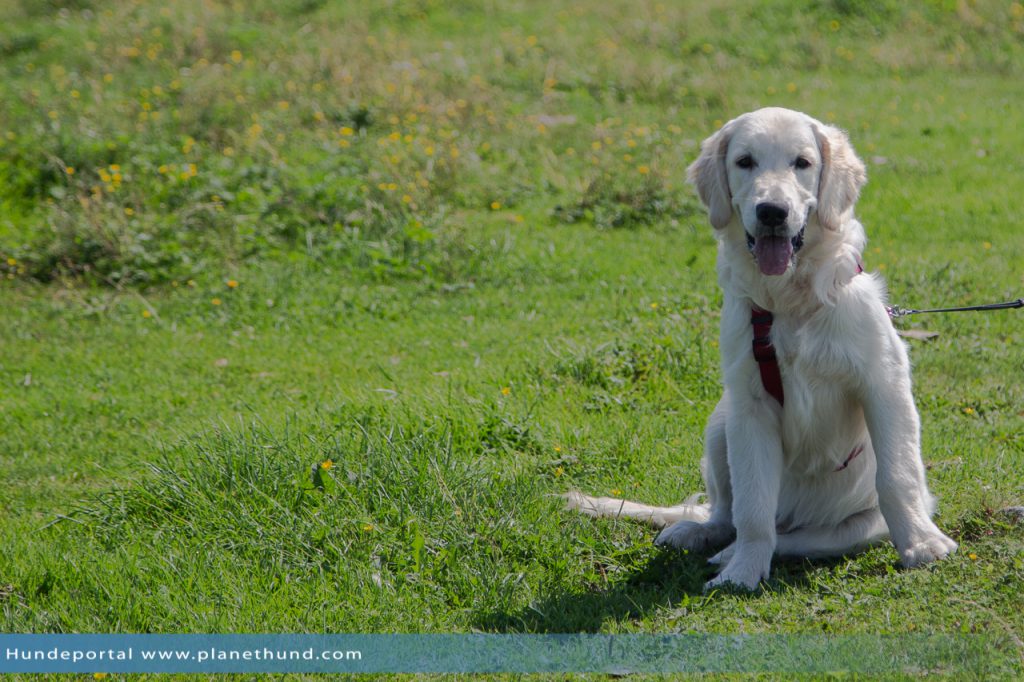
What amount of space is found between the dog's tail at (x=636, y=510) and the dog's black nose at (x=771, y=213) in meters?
1.23

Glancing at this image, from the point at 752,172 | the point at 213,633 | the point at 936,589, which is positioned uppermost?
the point at 752,172

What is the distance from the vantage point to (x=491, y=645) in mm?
3479

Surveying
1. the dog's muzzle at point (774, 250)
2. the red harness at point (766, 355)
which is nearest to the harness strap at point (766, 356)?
the red harness at point (766, 355)

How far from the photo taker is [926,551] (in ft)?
12.0

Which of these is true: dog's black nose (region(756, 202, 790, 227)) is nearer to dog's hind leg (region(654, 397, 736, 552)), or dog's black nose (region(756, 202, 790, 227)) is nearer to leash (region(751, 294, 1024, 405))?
leash (region(751, 294, 1024, 405))

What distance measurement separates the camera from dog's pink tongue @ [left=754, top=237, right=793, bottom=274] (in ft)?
12.0

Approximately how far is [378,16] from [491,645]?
12.7 m

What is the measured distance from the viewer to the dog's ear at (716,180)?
3902mm

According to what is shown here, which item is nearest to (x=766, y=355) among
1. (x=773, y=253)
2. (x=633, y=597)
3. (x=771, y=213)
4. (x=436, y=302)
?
(x=773, y=253)

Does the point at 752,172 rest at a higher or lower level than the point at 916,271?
higher

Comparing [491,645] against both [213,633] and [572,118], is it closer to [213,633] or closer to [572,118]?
[213,633]

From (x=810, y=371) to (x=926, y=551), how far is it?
73cm

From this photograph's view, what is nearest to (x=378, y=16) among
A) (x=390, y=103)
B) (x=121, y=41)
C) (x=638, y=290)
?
(x=121, y=41)

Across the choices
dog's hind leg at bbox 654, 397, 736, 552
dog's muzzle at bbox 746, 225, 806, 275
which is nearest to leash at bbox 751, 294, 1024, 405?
dog's muzzle at bbox 746, 225, 806, 275
